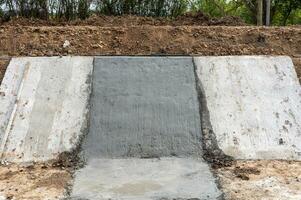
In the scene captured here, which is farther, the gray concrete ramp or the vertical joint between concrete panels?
the vertical joint between concrete panels

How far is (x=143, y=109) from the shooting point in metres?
9.05

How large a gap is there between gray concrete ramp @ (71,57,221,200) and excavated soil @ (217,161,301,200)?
0.22 meters

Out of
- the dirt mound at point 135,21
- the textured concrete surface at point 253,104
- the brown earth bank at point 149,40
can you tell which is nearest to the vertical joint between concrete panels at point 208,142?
the textured concrete surface at point 253,104

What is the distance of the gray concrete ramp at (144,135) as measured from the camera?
7.30 metres

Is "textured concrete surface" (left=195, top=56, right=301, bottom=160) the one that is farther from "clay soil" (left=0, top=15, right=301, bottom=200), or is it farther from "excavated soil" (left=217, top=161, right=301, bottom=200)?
"clay soil" (left=0, top=15, right=301, bottom=200)

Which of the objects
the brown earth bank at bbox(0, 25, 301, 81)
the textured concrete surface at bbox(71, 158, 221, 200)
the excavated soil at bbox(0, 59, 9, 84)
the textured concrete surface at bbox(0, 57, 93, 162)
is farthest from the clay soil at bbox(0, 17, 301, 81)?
the textured concrete surface at bbox(71, 158, 221, 200)

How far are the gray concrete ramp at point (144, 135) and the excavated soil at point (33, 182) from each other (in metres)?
0.20

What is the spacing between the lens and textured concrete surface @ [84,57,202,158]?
8.52 m

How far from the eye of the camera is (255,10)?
13641 millimetres

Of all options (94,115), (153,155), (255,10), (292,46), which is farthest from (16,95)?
(255,10)

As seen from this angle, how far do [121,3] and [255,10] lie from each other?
3.09 meters

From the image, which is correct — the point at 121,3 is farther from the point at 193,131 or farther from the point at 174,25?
the point at 193,131

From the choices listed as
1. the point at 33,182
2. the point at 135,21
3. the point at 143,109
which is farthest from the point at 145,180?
the point at 135,21

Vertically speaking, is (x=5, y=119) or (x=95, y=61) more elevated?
(x=95, y=61)
